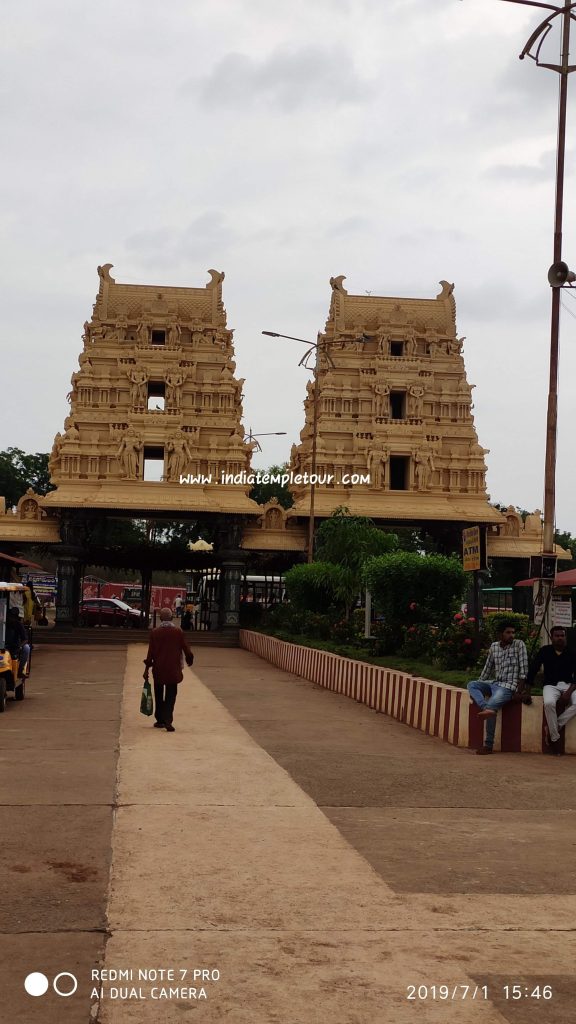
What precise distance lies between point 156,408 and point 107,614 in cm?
1227

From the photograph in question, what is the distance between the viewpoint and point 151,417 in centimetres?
4562

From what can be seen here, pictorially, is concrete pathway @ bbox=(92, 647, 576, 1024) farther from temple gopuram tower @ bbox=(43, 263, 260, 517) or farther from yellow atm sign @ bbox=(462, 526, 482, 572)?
temple gopuram tower @ bbox=(43, 263, 260, 517)

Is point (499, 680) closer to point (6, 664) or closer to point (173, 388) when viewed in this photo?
point (6, 664)

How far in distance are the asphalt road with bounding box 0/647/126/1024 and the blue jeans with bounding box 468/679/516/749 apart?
14.4 feet

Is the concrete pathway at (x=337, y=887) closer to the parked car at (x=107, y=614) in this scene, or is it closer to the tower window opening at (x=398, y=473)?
the tower window opening at (x=398, y=473)

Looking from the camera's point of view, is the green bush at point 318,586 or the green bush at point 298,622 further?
the green bush at point 318,586

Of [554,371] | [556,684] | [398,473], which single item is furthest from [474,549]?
[398,473]

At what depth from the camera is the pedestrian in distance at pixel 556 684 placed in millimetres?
13102

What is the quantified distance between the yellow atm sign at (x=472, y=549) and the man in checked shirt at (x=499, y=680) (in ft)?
4.26

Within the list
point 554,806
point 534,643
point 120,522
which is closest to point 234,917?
point 554,806

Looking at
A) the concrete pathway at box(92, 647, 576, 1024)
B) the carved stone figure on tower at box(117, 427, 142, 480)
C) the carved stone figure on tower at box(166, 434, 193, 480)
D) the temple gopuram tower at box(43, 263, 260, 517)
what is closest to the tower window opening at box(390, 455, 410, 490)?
the temple gopuram tower at box(43, 263, 260, 517)

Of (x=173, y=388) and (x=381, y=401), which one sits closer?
(x=173, y=388)

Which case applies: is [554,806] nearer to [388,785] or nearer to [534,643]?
[388,785]

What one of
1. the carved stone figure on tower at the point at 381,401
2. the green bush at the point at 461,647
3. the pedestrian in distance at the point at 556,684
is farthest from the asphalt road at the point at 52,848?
the carved stone figure on tower at the point at 381,401
